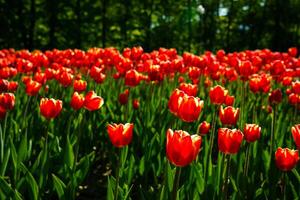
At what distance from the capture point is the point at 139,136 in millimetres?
4098

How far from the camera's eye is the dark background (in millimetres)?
28375

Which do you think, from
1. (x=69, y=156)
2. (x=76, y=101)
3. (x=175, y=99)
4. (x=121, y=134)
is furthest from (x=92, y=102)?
(x=121, y=134)

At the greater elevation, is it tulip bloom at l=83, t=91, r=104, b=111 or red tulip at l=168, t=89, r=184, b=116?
red tulip at l=168, t=89, r=184, b=116

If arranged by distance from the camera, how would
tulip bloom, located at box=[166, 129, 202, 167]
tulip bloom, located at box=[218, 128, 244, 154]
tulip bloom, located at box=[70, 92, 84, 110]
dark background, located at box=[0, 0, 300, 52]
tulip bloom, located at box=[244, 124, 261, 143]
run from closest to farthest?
tulip bloom, located at box=[166, 129, 202, 167] → tulip bloom, located at box=[218, 128, 244, 154] → tulip bloom, located at box=[244, 124, 261, 143] → tulip bloom, located at box=[70, 92, 84, 110] → dark background, located at box=[0, 0, 300, 52]

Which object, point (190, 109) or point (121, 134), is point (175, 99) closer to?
point (190, 109)

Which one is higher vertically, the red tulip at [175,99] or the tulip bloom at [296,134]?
the red tulip at [175,99]

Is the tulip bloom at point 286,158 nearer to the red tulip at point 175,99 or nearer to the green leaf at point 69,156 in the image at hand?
the red tulip at point 175,99

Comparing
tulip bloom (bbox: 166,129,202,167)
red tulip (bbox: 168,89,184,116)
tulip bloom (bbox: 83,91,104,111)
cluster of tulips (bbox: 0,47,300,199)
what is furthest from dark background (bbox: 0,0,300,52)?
tulip bloom (bbox: 166,129,202,167)

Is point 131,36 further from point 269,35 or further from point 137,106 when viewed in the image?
point 137,106

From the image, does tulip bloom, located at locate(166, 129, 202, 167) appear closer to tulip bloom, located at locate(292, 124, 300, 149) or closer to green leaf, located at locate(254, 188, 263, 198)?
tulip bloom, located at locate(292, 124, 300, 149)

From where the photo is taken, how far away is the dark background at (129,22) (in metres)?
28.4

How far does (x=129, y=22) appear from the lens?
3412 centimetres

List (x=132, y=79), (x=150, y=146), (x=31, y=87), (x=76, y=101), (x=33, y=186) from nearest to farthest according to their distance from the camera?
(x=33, y=186), (x=76, y=101), (x=150, y=146), (x=31, y=87), (x=132, y=79)

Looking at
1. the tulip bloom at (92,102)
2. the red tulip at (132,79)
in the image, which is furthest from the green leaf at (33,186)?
the red tulip at (132,79)
